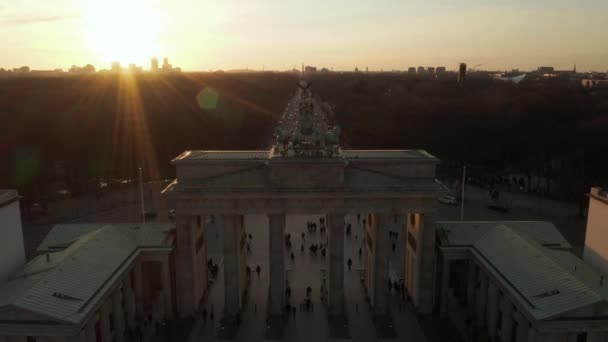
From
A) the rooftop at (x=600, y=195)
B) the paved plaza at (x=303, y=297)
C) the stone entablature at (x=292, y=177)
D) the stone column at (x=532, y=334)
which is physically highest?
the stone entablature at (x=292, y=177)

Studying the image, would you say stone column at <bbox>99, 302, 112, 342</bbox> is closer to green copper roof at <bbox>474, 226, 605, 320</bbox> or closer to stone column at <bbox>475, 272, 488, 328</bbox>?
green copper roof at <bbox>474, 226, 605, 320</bbox>

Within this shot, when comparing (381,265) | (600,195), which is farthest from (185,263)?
(600,195)

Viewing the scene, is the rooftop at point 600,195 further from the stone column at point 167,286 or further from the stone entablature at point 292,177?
the stone column at point 167,286

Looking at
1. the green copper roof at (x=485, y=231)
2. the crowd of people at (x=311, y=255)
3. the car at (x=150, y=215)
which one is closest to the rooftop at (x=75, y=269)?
the crowd of people at (x=311, y=255)

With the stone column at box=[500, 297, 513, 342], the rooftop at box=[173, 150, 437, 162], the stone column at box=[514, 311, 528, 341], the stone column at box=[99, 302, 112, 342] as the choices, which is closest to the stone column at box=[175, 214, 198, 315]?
the rooftop at box=[173, 150, 437, 162]

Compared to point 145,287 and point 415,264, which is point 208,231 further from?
point 415,264
